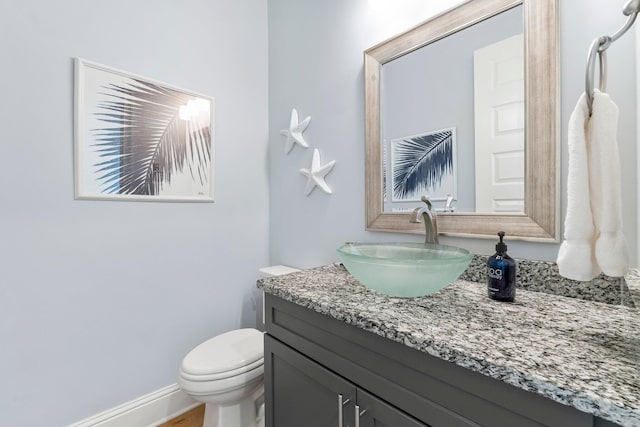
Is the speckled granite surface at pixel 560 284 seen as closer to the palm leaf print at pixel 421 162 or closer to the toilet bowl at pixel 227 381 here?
the palm leaf print at pixel 421 162

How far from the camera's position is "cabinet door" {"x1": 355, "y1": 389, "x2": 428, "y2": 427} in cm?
66

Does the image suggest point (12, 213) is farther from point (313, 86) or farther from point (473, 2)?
point (473, 2)

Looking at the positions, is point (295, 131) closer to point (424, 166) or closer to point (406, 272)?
point (424, 166)

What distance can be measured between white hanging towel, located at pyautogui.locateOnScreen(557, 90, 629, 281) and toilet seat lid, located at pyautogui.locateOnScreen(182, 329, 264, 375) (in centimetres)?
121

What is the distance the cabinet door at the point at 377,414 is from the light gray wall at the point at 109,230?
126cm

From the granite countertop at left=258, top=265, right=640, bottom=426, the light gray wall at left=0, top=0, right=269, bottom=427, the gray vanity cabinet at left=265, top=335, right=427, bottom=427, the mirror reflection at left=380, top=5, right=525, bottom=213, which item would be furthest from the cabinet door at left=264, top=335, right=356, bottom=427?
the light gray wall at left=0, top=0, right=269, bottom=427

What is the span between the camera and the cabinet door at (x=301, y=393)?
2.61 ft

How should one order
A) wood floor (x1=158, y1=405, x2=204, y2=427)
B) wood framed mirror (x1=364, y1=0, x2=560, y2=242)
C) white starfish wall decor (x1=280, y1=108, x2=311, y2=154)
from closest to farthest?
1. wood framed mirror (x1=364, y1=0, x2=560, y2=242)
2. wood floor (x1=158, y1=405, x2=204, y2=427)
3. white starfish wall decor (x1=280, y1=108, x2=311, y2=154)

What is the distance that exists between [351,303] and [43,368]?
4.59 feet

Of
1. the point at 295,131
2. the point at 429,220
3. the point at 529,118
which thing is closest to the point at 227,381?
the point at 429,220

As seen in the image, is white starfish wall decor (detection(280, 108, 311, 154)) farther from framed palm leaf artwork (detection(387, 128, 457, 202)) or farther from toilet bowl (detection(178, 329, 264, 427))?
A: toilet bowl (detection(178, 329, 264, 427))

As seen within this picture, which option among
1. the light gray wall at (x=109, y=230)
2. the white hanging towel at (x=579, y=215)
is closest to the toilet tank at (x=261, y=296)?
the light gray wall at (x=109, y=230)

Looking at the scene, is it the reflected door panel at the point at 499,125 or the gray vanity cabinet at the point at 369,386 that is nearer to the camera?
the gray vanity cabinet at the point at 369,386

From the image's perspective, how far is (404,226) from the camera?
1271 mm
